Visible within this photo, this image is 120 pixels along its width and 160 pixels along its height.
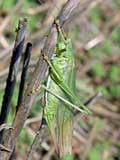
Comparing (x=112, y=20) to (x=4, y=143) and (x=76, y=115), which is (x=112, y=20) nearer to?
(x=76, y=115)

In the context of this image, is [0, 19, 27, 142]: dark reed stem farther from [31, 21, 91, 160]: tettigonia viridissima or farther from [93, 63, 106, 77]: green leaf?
[93, 63, 106, 77]: green leaf

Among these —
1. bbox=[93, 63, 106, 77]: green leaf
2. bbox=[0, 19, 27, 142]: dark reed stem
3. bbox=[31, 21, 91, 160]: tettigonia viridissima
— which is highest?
bbox=[0, 19, 27, 142]: dark reed stem

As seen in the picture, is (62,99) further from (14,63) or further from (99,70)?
(99,70)

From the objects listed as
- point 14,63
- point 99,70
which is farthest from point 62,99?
point 99,70

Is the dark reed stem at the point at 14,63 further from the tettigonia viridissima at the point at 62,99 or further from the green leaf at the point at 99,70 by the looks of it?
the green leaf at the point at 99,70

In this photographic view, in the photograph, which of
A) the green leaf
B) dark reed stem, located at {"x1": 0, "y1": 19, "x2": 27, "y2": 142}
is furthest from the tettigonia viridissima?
the green leaf

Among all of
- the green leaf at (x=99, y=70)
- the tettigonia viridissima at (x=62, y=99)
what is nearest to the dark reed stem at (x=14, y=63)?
the tettigonia viridissima at (x=62, y=99)

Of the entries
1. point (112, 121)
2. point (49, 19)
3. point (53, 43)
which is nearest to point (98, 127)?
point (112, 121)

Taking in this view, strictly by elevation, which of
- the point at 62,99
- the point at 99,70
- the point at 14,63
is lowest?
the point at 99,70
